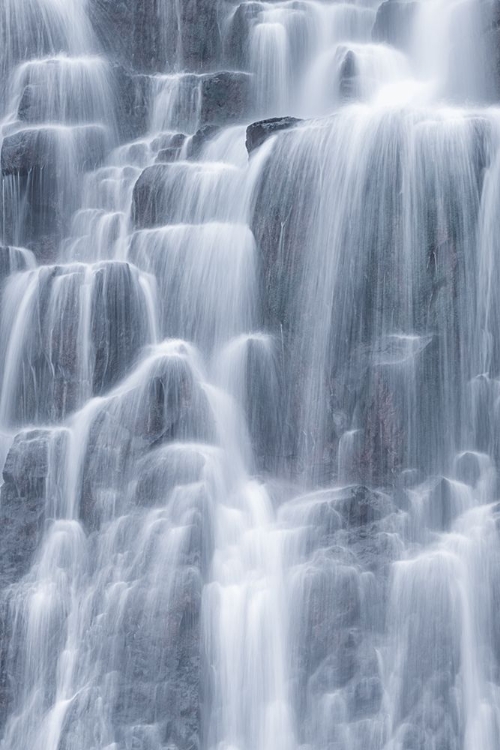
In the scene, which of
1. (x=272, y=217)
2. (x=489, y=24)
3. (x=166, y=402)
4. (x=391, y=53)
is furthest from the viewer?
(x=391, y=53)

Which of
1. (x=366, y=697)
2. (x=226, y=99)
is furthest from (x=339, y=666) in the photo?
(x=226, y=99)

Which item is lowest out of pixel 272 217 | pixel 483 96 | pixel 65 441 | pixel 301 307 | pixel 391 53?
pixel 65 441

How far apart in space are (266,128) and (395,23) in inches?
279

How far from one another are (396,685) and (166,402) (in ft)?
17.8

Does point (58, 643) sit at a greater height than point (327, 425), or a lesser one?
lesser

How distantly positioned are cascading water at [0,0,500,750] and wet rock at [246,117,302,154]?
0.06m

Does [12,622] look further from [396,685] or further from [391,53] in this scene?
[391,53]

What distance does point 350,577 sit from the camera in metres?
16.0

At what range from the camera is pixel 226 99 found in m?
26.6

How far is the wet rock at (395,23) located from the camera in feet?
85.4

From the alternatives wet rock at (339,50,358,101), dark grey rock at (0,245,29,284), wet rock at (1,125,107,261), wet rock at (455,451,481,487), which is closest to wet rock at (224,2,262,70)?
wet rock at (339,50,358,101)

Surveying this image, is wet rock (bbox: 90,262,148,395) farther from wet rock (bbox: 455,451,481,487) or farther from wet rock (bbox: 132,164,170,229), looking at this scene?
wet rock (bbox: 455,451,481,487)

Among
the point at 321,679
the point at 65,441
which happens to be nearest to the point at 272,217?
the point at 65,441

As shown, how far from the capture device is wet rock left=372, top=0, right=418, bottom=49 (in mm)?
26031
